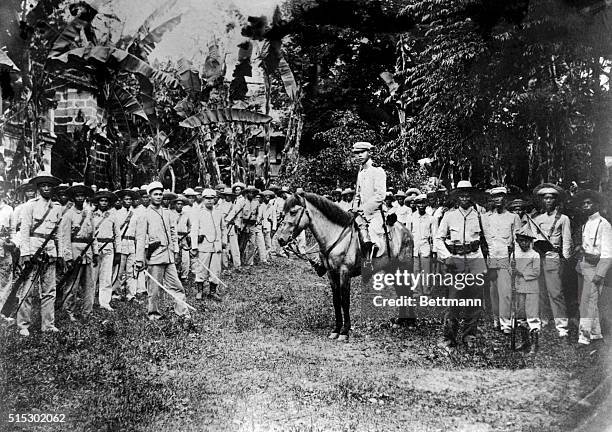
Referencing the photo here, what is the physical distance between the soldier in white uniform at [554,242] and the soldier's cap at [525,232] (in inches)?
2.4

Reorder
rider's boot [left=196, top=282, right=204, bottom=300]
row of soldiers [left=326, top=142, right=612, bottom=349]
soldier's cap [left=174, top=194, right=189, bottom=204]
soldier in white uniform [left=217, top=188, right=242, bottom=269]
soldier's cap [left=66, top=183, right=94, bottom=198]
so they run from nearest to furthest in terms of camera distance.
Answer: row of soldiers [left=326, top=142, right=612, bottom=349] → soldier's cap [left=66, top=183, right=94, bottom=198] → rider's boot [left=196, top=282, right=204, bottom=300] → soldier's cap [left=174, top=194, right=189, bottom=204] → soldier in white uniform [left=217, top=188, right=242, bottom=269]

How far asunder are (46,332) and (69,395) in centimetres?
145

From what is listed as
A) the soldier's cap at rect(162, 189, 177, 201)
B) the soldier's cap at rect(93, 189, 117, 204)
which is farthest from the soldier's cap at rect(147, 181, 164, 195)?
the soldier's cap at rect(162, 189, 177, 201)

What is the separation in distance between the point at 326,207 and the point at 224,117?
1883mm

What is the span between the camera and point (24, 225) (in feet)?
17.5

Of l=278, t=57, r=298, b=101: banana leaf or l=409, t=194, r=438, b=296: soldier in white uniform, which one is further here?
l=409, t=194, r=438, b=296: soldier in white uniform

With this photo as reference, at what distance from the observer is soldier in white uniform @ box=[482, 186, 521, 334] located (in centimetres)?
548

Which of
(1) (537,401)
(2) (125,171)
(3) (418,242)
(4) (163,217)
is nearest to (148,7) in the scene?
(2) (125,171)

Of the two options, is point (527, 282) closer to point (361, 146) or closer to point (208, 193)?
point (361, 146)

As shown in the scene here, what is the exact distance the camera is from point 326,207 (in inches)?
226

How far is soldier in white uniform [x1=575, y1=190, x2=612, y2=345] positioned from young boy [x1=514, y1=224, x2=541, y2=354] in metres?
0.44

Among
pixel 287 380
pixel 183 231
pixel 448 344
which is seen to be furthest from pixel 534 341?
pixel 183 231

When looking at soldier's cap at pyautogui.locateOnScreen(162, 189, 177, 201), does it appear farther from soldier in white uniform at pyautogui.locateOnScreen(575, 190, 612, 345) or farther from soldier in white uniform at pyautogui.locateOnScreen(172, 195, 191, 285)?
soldier in white uniform at pyautogui.locateOnScreen(575, 190, 612, 345)

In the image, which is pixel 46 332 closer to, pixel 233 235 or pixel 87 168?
pixel 87 168
